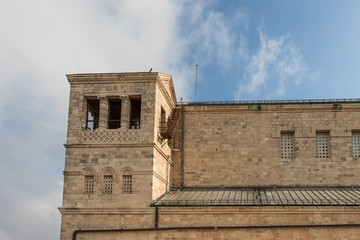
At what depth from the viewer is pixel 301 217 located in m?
26.3

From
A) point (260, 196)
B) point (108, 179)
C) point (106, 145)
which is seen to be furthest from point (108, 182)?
point (260, 196)

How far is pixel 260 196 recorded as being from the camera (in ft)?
93.2

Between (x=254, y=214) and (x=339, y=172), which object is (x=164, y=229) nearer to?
(x=254, y=214)

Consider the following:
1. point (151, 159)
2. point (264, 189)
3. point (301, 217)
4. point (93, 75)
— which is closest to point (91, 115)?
point (93, 75)

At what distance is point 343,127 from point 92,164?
16.2m

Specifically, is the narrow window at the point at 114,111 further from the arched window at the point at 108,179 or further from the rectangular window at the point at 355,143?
the rectangular window at the point at 355,143

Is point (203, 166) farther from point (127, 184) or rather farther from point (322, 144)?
point (322, 144)

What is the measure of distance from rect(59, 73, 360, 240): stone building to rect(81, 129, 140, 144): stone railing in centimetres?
6

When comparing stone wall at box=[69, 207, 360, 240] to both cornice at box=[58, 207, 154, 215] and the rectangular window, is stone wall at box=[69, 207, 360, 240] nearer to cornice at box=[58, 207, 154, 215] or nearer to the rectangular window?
cornice at box=[58, 207, 154, 215]

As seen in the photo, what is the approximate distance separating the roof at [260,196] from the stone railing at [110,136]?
396cm

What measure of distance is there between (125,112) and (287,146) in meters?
11.0

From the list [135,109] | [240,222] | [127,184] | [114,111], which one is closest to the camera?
[240,222]

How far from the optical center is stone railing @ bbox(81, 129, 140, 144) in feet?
92.8

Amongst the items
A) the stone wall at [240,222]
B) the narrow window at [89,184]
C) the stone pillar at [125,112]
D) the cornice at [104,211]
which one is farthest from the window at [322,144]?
the narrow window at [89,184]
